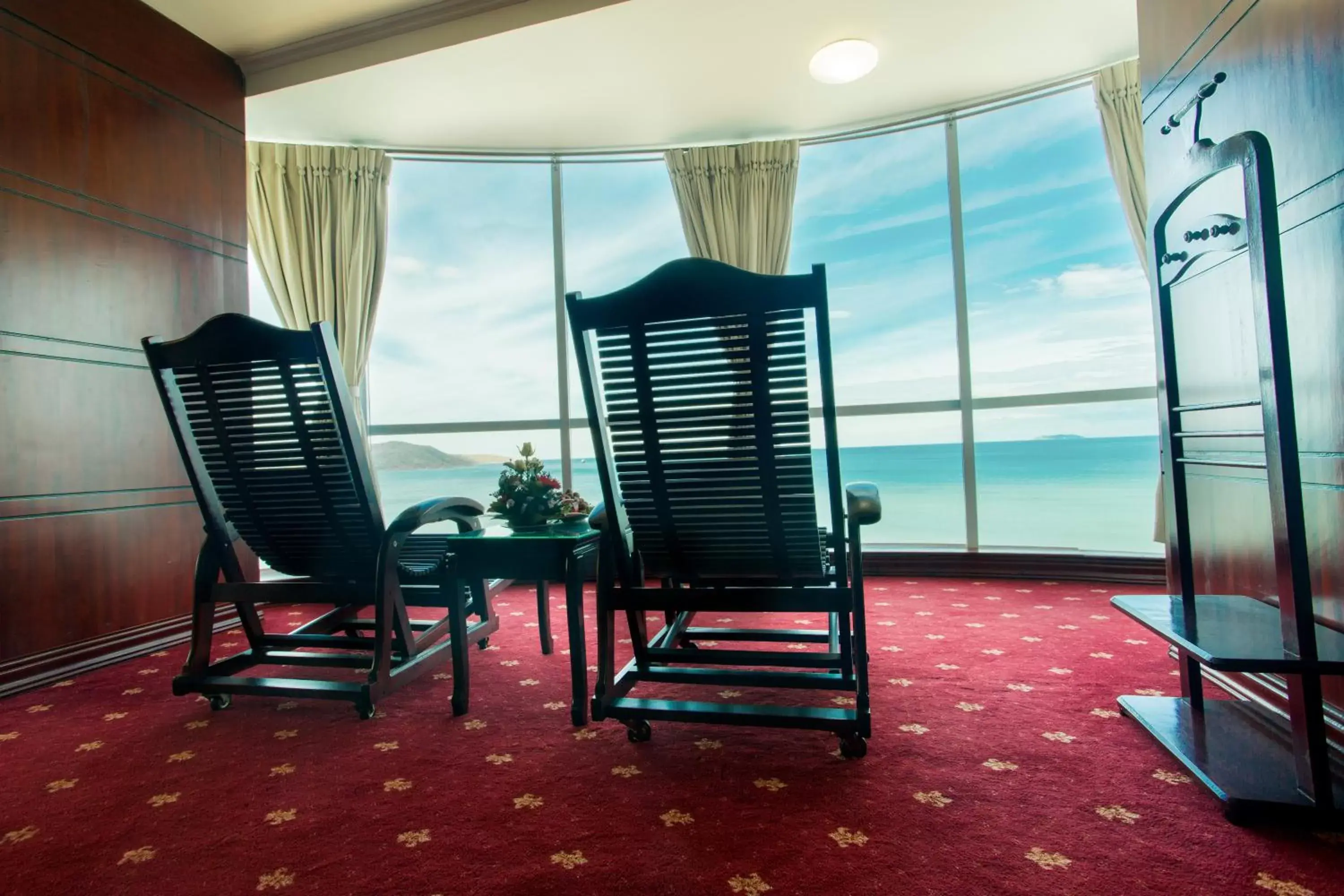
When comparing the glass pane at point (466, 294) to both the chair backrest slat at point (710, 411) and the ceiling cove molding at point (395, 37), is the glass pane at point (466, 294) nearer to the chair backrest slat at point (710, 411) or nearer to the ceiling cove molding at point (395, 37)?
the ceiling cove molding at point (395, 37)

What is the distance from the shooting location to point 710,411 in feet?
5.66

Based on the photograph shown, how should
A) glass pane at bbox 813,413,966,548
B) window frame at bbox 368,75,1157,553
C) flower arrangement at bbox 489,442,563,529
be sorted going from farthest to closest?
1. glass pane at bbox 813,413,966,548
2. window frame at bbox 368,75,1157,553
3. flower arrangement at bbox 489,442,563,529

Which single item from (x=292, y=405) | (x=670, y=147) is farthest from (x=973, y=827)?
(x=670, y=147)

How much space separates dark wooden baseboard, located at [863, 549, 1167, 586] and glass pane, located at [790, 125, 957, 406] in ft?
40.2

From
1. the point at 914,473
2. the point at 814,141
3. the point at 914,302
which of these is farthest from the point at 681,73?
the point at 914,473

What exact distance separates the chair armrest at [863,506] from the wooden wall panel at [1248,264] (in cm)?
97

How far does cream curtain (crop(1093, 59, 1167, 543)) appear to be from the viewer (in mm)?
3684

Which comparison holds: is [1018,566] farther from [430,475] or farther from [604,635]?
[430,475]

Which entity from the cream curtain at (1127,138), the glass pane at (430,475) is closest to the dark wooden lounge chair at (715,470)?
the cream curtain at (1127,138)

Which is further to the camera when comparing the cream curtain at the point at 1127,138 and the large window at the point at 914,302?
the large window at the point at 914,302

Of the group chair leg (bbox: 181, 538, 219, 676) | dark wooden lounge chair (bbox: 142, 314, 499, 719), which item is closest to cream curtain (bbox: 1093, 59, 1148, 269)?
dark wooden lounge chair (bbox: 142, 314, 499, 719)

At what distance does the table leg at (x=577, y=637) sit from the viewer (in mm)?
1910

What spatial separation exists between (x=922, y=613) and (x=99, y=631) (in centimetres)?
370

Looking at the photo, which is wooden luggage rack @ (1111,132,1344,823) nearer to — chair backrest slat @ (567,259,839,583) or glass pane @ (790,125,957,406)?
chair backrest slat @ (567,259,839,583)
